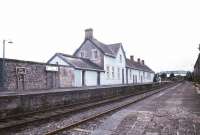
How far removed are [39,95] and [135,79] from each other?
1702 inches

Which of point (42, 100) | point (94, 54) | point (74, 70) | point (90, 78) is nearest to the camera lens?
point (42, 100)

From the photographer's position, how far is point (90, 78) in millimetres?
32719

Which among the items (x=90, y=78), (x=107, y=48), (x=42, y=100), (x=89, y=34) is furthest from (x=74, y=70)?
(x=42, y=100)

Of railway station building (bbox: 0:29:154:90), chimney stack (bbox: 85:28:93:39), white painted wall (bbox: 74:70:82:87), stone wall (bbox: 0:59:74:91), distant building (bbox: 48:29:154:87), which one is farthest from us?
chimney stack (bbox: 85:28:93:39)

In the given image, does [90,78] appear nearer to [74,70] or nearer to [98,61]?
[74,70]

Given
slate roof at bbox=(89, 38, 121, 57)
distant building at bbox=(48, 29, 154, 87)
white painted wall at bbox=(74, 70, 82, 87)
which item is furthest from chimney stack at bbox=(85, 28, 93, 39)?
white painted wall at bbox=(74, 70, 82, 87)

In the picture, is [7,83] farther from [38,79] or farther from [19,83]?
[38,79]

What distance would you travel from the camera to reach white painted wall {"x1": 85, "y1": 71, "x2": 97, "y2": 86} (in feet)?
104

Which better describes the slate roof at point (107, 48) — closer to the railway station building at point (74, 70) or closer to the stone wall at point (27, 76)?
the railway station building at point (74, 70)

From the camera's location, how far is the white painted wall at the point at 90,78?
31652 millimetres

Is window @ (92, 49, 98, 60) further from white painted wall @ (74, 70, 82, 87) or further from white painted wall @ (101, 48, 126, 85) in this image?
white painted wall @ (74, 70, 82, 87)

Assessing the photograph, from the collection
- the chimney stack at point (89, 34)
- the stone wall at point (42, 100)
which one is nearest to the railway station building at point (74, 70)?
the chimney stack at point (89, 34)

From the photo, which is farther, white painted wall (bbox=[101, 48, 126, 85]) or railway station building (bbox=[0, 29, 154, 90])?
white painted wall (bbox=[101, 48, 126, 85])

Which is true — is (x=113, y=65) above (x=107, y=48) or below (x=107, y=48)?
below
